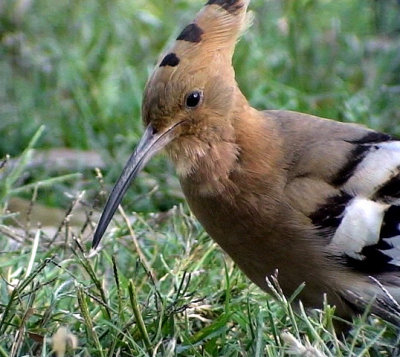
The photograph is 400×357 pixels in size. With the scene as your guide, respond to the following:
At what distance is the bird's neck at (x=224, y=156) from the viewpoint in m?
2.98

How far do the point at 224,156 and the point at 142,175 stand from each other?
1.30 m

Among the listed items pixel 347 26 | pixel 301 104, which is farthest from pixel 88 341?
pixel 347 26

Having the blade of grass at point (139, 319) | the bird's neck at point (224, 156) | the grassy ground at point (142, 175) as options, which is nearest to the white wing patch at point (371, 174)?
the bird's neck at point (224, 156)

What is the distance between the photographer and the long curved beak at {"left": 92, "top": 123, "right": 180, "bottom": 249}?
3006 mm

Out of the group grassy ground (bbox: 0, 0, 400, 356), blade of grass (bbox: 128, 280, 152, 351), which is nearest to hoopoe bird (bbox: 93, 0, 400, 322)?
grassy ground (bbox: 0, 0, 400, 356)

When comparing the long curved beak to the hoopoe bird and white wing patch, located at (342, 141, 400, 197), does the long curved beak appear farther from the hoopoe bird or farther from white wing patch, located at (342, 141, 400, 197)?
white wing patch, located at (342, 141, 400, 197)

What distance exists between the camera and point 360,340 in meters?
2.87

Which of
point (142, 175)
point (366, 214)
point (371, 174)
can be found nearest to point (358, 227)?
point (366, 214)

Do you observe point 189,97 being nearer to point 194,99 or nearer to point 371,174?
point 194,99

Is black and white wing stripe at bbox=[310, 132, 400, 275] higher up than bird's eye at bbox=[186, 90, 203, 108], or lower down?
lower down

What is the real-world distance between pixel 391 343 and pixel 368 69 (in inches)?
97.9

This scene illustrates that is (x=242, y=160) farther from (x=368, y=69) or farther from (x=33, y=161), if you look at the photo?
(x=368, y=69)

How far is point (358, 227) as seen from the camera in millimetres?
2943

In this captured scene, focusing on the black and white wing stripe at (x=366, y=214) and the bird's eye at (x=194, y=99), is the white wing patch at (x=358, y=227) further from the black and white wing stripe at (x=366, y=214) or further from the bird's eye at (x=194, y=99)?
the bird's eye at (x=194, y=99)
